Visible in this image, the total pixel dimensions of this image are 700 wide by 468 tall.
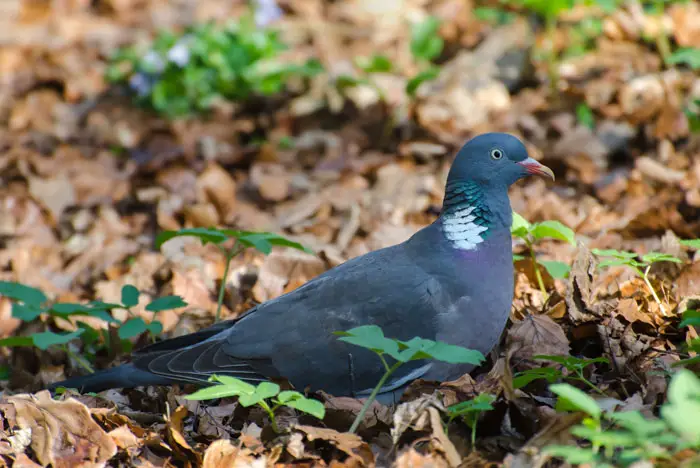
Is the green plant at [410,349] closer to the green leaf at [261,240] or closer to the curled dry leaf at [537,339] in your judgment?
the curled dry leaf at [537,339]

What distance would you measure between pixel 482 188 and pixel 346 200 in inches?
81.3

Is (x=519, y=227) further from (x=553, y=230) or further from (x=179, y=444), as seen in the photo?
(x=179, y=444)

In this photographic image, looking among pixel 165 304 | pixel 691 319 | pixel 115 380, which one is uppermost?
pixel 691 319

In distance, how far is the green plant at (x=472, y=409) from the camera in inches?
101

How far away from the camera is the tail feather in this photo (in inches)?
141

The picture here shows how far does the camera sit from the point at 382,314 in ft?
11.2

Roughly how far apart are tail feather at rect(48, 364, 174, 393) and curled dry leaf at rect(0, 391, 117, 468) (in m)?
0.38

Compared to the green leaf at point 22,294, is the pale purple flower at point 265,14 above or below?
above

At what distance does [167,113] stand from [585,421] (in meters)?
5.43

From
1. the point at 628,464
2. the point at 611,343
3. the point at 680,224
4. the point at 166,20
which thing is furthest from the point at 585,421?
the point at 166,20

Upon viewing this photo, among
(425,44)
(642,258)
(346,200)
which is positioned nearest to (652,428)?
(642,258)

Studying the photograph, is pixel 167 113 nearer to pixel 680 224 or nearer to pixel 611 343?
pixel 680 224

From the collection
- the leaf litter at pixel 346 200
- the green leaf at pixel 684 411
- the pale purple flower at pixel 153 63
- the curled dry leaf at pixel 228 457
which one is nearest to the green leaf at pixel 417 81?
the leaf litter at pixel 346 200

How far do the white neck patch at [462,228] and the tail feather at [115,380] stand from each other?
1271mm
